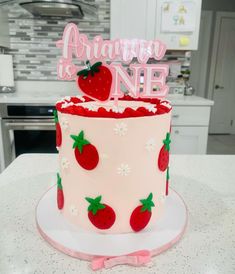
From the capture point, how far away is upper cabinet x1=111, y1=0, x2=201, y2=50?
7.32ft

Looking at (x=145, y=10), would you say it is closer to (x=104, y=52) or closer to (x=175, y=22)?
(x=175, y=22)

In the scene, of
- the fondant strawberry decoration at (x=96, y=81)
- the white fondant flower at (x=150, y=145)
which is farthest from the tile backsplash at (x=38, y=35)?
the white fondant flower at (x=150, y=145)

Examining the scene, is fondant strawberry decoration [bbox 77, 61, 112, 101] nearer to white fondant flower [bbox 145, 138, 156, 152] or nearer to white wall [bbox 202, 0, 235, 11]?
white fondant flower [bbox 145, 138, 156, 152]

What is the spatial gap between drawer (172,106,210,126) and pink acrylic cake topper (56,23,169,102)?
1.62 meters

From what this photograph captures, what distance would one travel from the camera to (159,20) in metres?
2.27

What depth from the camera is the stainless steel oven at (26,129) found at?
213 cm

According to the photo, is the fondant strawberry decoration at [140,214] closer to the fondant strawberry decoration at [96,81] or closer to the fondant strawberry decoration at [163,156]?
the fondant strawberry decoration at [163,156]

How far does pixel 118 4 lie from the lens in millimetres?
2238

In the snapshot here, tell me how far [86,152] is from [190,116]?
1836 mm

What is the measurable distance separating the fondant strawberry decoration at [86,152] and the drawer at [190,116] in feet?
5.74

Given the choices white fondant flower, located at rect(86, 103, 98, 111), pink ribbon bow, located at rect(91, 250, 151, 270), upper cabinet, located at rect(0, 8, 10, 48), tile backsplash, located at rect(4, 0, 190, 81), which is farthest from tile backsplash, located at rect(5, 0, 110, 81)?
pink ribbon bow, located at rect(91, 250, 151, 270)

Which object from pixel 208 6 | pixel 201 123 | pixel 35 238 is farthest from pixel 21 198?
pixel 208 6

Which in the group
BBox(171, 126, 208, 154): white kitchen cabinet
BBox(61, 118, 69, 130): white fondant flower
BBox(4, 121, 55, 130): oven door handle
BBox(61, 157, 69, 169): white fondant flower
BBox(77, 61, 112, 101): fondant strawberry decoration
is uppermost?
BBox(77, 61, 112, 101): fondant strawberry decoration

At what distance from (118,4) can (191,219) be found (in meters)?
2.10
